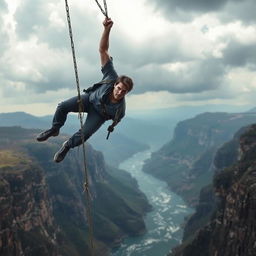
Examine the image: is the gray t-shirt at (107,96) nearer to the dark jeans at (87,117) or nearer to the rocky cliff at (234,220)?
the dark jeans at (87,117)

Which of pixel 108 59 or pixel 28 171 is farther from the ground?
pixel 108 59

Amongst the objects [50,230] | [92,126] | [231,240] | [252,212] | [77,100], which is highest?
[77,100]

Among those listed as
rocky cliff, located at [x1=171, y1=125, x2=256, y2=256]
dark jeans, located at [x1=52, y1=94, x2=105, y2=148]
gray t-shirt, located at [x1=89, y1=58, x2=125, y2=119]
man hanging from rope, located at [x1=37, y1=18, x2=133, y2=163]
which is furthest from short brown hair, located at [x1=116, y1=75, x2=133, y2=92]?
rocky cliff, located at [x1=171, y1=125, x2=256, y2=256]

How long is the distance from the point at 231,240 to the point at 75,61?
11060 cm

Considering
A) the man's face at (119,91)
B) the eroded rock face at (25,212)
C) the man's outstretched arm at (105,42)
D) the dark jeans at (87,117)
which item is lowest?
the eroded rock face at (25,212)

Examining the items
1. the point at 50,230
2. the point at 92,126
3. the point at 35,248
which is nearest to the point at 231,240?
the point at 35,248

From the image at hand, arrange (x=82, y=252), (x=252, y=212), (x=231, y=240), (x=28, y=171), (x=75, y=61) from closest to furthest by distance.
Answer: (x=75, y=61) → (x=252, y=212) → (x=231, y=240) → (x=28, y=171) → (x=82, y=252)

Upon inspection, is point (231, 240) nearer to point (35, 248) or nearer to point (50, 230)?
point (35, 248)

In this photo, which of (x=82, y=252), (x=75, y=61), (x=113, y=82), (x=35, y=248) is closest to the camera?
(x=75, y=61)

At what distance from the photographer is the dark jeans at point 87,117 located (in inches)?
606

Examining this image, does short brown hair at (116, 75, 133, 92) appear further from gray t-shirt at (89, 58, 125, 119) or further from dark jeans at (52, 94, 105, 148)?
dark jeans at (52, 94, 105, 148)

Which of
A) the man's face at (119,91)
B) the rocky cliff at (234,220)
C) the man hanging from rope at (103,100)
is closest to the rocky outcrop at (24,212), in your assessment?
the rocky cliff at (234,220)

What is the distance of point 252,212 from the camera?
10462cm

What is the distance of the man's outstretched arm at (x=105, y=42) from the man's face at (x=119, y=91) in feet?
3.90
